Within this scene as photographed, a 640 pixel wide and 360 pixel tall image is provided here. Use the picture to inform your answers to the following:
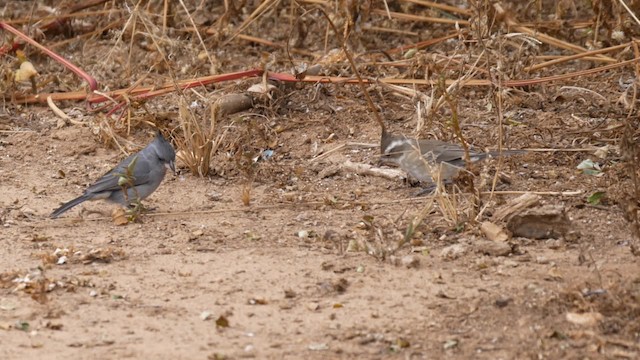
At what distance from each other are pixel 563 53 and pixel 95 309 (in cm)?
532

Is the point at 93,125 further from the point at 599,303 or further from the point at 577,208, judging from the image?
the point at 599,303

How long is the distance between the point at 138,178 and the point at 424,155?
1793 millimetres

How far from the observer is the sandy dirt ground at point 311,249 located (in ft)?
16.0

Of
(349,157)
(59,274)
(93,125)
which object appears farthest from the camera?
(93,125)

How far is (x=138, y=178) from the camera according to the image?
7.08m

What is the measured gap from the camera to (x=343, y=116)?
8508 mm

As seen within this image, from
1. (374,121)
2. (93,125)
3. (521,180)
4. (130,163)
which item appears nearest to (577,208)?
(521,180)

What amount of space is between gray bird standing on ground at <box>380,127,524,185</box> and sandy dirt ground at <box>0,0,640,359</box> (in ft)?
0.61

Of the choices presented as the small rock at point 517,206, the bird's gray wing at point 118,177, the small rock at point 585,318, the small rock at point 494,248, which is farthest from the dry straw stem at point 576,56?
the small rock at point 585,318

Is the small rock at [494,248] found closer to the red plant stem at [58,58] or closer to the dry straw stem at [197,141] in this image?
the dry straw stem at [197,141]

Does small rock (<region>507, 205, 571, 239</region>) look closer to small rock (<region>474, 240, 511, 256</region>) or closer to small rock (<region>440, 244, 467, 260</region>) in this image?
small rock (<region>474, 240, 511, 256</region>)

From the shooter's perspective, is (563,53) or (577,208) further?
(563,53)

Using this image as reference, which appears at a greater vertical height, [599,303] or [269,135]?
Result: [599,303]

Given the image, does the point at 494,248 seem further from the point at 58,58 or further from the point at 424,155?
the point at 58,58
